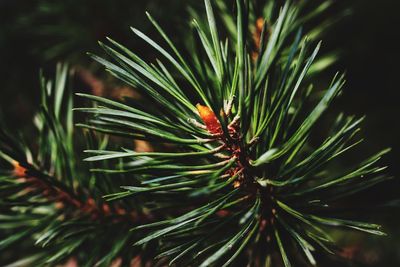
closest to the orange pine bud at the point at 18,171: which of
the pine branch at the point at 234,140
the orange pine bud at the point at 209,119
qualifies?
the pine branch at the point at 234,140

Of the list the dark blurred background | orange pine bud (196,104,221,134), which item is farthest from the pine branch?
the dark blurred background

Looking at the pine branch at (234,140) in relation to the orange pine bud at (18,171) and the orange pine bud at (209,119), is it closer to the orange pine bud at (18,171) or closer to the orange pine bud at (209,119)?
the orange pine bud at (209,119)

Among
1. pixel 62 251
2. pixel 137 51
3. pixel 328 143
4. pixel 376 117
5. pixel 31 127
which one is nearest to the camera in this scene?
pixel 328 143

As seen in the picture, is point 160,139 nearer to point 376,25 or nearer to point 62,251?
point 62,251

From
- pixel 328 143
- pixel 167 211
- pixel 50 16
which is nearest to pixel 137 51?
pixel 50 16

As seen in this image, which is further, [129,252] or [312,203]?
[129,252]

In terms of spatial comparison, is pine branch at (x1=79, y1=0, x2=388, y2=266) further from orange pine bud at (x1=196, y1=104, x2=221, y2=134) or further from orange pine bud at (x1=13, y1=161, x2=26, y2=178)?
orange pine bud at (x1=13, y1=161, x2=26, y2=178)
